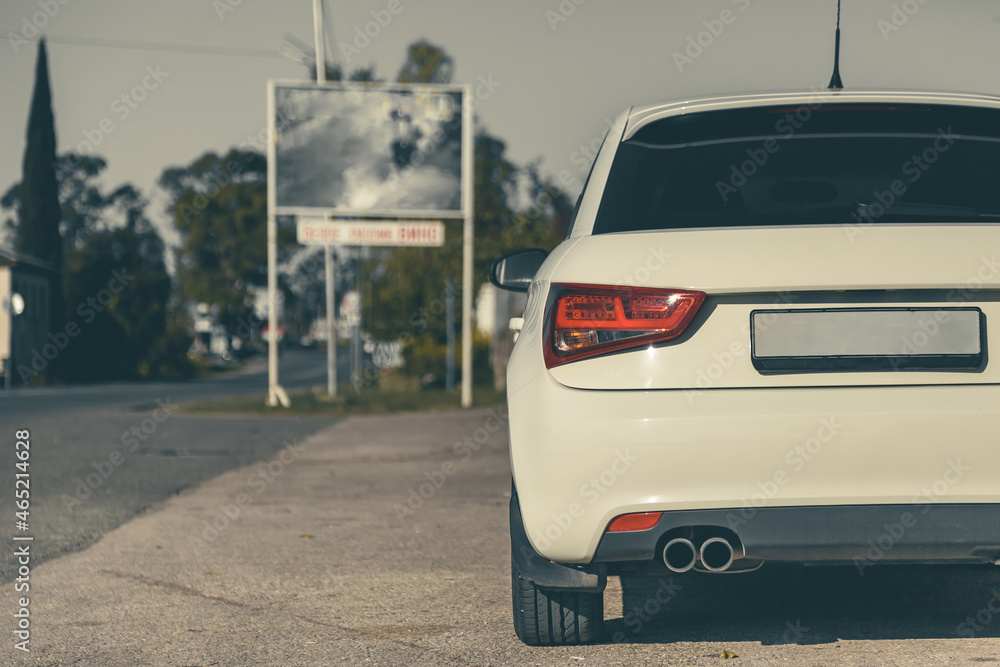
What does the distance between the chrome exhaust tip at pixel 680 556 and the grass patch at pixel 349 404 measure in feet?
48.0

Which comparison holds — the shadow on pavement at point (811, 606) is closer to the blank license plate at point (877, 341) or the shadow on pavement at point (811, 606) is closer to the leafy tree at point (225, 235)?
the blank license plate at point (877, 341)

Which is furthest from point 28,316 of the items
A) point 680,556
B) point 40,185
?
point 680,556

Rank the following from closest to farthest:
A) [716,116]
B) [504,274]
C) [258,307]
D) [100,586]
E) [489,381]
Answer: [716,116]
[504,274]
[100,586]
[489,381]
[258,307]

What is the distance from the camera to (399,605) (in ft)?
14.9

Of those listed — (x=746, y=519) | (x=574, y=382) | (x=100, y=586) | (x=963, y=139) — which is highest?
(x=963, y=139)

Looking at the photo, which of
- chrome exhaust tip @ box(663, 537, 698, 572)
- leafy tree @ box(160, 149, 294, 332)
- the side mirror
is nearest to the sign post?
the side mirror

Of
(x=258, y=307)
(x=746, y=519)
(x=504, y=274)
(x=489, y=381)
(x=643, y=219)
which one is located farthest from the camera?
(x=258, y=307)

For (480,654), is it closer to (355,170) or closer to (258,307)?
(355,170)

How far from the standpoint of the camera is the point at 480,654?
375 centimetres

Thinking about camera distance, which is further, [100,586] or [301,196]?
[301,196]

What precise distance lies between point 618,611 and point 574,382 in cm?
158

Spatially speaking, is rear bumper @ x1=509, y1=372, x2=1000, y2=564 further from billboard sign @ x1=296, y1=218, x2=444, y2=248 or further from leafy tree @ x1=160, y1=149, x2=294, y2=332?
leafy tree @ x1=160, y1=149, x2=294, y2=332

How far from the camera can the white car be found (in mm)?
2910

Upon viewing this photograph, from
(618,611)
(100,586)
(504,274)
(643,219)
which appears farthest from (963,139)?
(100,586)
